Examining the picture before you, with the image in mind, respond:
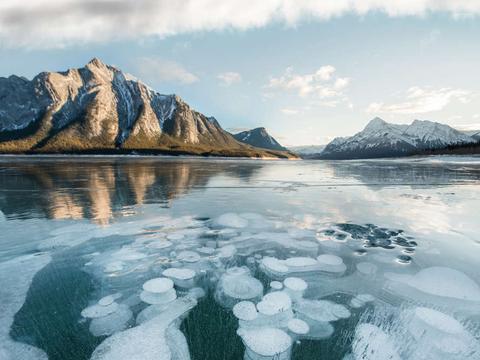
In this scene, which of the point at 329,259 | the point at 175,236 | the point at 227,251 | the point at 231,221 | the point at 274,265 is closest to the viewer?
the point at 274,265

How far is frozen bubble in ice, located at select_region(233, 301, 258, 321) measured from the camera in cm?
426

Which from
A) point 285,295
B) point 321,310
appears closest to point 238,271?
point 285,295

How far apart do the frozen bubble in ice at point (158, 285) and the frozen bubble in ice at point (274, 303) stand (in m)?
1.76

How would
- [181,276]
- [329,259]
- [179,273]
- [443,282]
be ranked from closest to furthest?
[443,282], [181,276], [179,273], [329,259]

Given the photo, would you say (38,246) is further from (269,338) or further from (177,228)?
(269,338)

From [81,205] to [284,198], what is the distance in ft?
33.4

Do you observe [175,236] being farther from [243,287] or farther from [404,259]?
[404,259]

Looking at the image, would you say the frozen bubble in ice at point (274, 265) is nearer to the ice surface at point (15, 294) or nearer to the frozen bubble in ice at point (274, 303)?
the frozen bubble in ice at point (274, 303)

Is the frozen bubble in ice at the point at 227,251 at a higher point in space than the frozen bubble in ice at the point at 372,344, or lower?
higher

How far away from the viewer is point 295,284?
532cm

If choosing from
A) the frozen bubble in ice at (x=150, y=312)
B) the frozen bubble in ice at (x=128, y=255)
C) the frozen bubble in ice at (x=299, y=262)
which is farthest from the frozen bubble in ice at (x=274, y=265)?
the frozen bubble in ice at (x=128, y=255)

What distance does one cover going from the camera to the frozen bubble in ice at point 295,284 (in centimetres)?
519

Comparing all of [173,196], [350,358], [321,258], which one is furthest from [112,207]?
[350,358]

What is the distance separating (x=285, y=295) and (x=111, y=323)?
2.84 m
